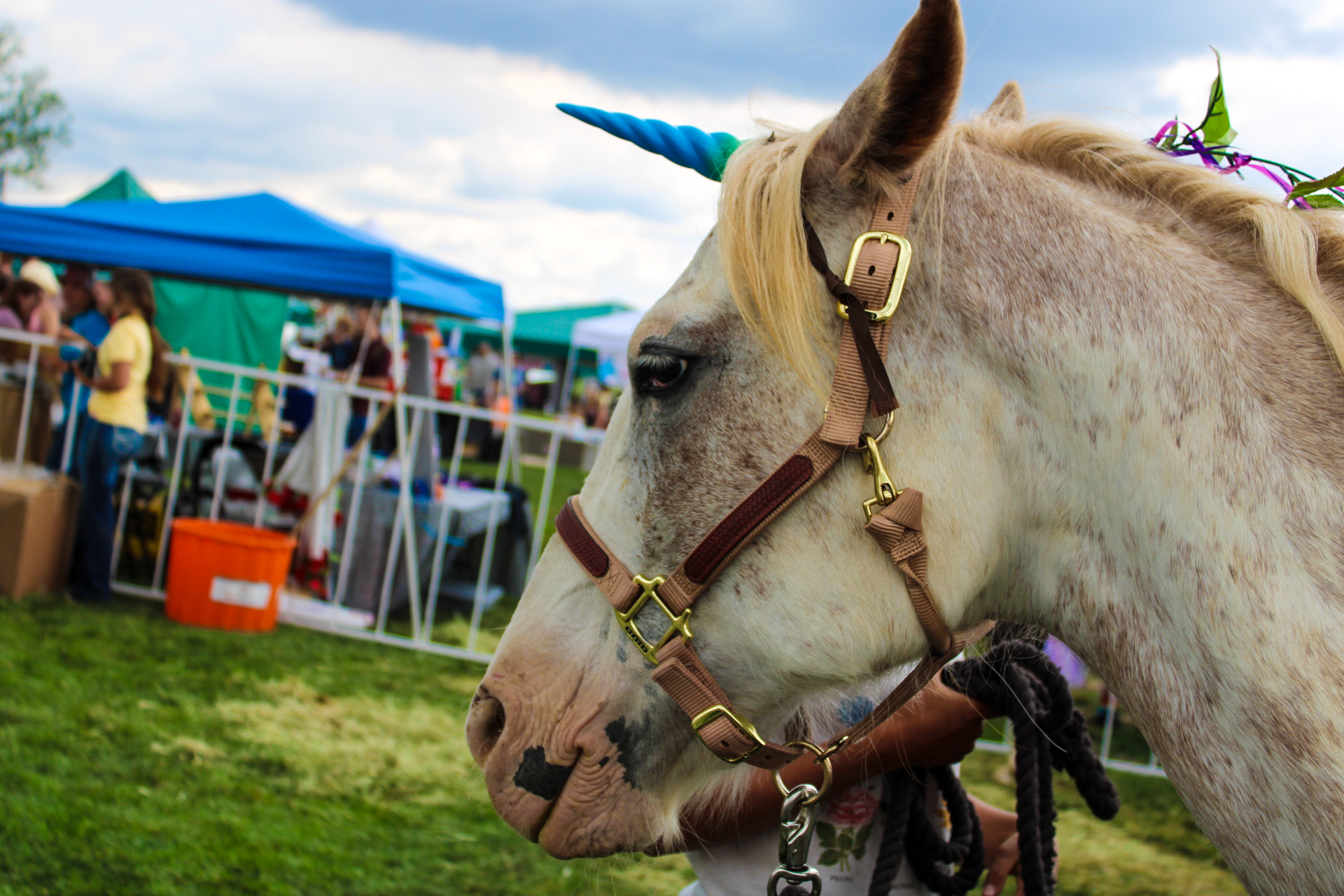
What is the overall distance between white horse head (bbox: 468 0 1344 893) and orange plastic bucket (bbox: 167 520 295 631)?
4872 millimetres

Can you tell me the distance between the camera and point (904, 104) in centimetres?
101

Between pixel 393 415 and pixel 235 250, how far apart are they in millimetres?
1862

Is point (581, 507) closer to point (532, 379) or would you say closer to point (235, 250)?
point (235, 250)

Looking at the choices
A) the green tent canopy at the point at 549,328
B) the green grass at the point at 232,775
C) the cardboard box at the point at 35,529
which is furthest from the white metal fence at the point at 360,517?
the green tent canopy at the point at 549,328

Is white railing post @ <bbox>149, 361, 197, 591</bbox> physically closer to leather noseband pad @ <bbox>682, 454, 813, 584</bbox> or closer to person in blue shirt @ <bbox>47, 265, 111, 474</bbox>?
person in blue shirt @ <bbox>47, 265, 111, 474</bbox>

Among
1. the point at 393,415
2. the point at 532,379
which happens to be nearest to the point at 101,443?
the point at 393,415

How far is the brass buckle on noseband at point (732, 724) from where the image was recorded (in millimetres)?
1120

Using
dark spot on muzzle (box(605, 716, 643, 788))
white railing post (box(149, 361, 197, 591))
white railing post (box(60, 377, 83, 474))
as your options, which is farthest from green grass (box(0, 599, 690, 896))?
dark spot on muzzle (box(605, 716, 643, 788))

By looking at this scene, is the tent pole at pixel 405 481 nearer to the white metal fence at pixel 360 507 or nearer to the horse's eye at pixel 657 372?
the white metal fence at pixel 360 507

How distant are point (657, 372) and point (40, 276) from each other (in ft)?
33.3

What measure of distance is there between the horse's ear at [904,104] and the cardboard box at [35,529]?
5.88 metres

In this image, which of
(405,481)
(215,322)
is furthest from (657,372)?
(215,322)

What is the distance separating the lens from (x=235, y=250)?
5.89 m

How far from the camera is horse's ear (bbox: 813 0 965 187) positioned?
958 mm
